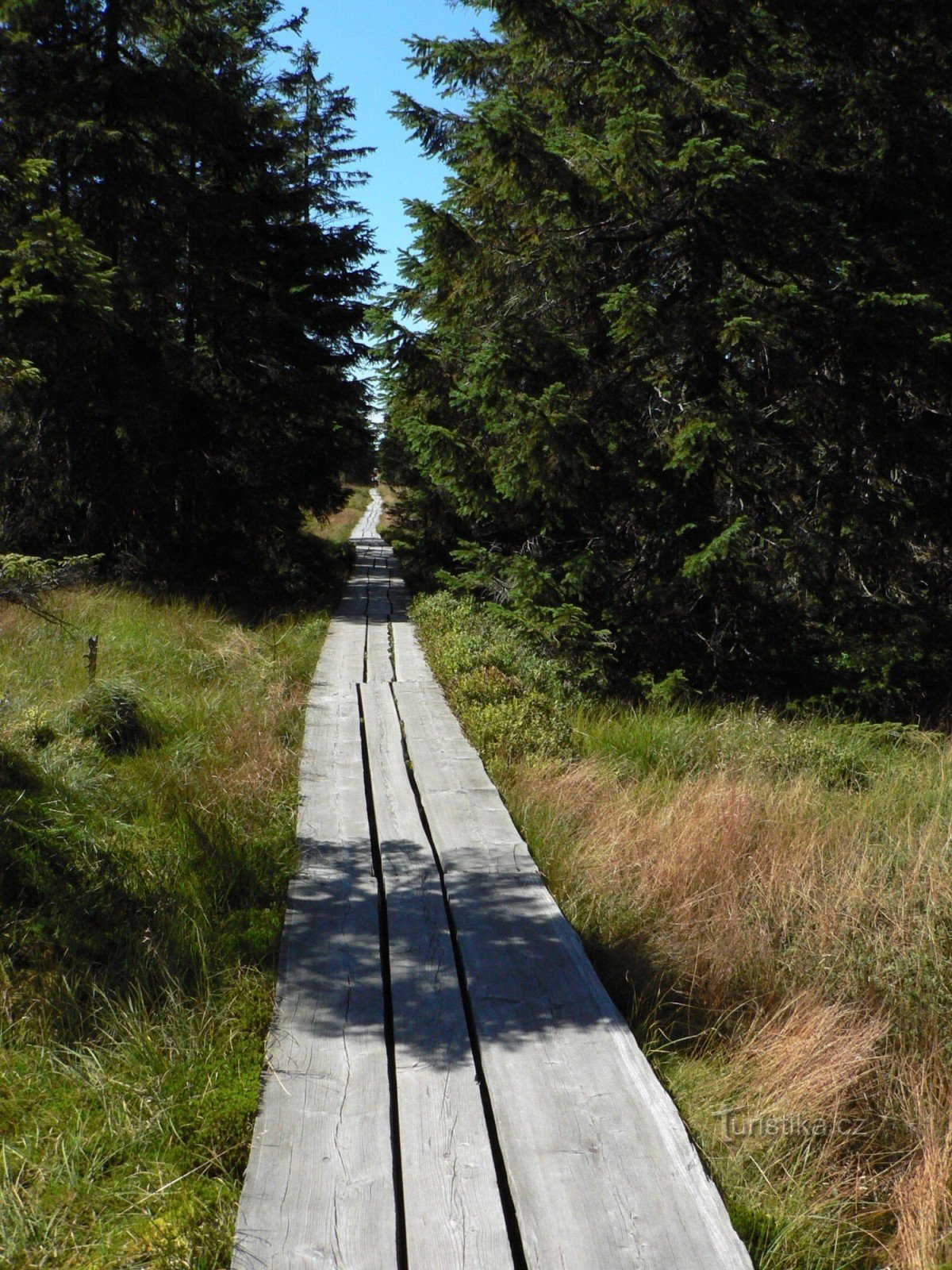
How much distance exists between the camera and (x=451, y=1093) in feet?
9.32

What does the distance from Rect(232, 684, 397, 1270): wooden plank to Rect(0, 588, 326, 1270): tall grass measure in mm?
127

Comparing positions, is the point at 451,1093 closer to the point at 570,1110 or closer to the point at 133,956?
the point at 570,1110

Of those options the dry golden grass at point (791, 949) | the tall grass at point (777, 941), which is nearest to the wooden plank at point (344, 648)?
the tall grass at point (777, 941)

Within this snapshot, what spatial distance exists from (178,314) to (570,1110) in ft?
48.9

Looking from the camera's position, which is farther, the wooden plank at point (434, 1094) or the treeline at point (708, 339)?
the treeline at point (708, 339)

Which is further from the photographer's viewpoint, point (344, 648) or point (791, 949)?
point (344, 648)

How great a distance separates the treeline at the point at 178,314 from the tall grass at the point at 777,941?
902cm

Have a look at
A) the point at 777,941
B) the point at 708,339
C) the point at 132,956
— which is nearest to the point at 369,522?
the point at 708,339

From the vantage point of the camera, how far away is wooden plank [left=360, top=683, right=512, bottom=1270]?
2.30m

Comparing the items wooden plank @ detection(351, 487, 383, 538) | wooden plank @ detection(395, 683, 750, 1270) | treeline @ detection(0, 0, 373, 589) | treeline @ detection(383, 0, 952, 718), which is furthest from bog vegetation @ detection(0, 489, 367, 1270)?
wooden plank @ detection(351, 487, 383, 538)

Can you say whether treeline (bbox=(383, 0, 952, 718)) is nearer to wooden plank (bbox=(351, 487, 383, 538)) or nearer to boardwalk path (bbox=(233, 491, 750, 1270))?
boardwalk path (bbox=(233, 491, 750, 1270))

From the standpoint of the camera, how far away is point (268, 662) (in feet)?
29.5

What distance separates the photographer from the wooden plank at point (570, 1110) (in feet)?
7.53

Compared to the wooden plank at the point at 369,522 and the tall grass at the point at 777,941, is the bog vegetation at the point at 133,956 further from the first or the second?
the wooden plank at the point at 369,522
